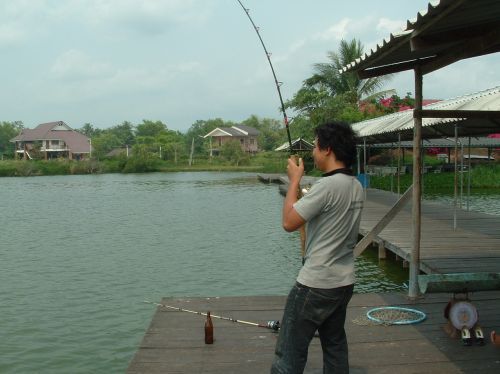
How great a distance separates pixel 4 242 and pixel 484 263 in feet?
38.8

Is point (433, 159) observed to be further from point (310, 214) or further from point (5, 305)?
point (310, 214)

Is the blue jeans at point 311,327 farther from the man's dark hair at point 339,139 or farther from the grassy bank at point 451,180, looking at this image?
the grassy bank at point 451,180

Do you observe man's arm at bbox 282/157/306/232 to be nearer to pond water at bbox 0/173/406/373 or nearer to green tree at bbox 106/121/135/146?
pond water at bbox 0/173/406/373

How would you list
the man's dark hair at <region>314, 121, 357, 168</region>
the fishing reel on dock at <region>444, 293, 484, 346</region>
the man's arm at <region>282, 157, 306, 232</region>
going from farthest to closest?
1. the fishing reel on dock at <region>444, 293, 484, 346</region>
2. the man's dark hair at <region>314, 121, 357, 168</region>
3. the man's arm at <region>282, 157, 306, 232</region>

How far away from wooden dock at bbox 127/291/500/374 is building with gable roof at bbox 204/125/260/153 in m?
75.5

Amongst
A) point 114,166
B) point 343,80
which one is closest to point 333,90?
point 343,80

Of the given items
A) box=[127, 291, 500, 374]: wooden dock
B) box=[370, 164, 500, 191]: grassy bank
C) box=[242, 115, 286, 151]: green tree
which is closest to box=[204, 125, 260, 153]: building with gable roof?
box=[242, 115, 286, 151]: green tree

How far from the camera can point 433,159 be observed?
36594 mm

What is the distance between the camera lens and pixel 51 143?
7875cm

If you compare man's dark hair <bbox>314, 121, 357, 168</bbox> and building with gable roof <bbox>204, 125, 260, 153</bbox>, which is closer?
man's dark hair <bbox>314, 121, 357, 168</bbox>

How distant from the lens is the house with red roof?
254 ft

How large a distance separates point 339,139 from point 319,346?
82.1 inches

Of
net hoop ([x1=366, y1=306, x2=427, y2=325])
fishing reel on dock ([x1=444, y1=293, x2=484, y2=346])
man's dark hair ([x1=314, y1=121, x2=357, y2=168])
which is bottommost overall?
net hoop ([x1=366, y1=306, x2=427, y2=325])

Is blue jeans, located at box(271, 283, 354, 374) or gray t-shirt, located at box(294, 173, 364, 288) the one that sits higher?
gray t-shirt, located at box(294, 173, 364, 288)
